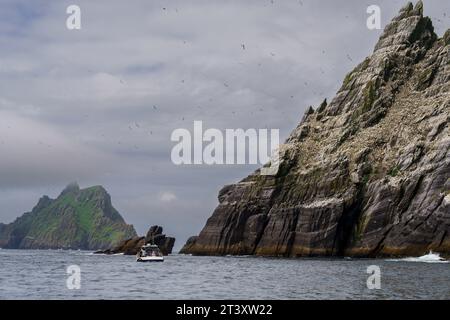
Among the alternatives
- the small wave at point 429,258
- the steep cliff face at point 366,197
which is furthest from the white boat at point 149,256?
the small wave at point 429,258

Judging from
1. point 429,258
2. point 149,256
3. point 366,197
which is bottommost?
point 429,258

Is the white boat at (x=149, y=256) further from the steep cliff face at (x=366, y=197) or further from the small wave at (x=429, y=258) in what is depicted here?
the small wave at (x=429, y=258)

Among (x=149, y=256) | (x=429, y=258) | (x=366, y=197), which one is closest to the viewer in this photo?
(x=429, y=258)

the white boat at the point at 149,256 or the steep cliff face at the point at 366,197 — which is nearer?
the white boat at the point at 149,256

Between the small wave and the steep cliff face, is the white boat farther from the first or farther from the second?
the small wave

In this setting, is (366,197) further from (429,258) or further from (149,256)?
(149,256)

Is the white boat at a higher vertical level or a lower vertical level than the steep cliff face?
lower

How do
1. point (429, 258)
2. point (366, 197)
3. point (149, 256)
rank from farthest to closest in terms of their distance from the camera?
point (366, 197) → point (149, 256) → point (429, 258)

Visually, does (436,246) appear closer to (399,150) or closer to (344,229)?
(344,229)

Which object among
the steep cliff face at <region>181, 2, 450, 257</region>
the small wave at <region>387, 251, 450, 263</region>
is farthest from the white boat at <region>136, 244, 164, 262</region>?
the small wave at <region>387, 251, 450, 263</region>

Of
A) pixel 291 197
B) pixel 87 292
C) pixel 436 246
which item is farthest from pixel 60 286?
pixel 291 197

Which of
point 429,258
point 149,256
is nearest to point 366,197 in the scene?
point 429,258

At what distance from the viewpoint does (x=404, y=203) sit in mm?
159750

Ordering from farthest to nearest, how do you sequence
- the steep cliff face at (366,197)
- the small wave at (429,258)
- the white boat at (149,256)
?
the steep cliff face at (366,197)
the white boat at (149,256)
the small wave at (429,258)
